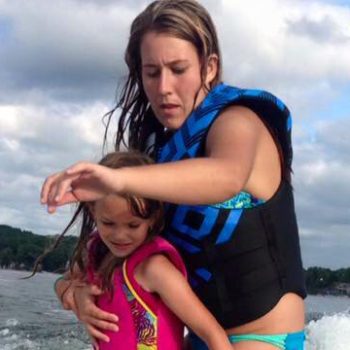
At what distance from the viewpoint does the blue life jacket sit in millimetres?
3619

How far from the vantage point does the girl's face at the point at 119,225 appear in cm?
368

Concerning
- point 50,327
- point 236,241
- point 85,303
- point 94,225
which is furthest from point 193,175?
point 50,327

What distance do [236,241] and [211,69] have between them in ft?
2.30

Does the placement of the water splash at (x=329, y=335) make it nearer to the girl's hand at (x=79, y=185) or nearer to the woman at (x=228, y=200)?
the woman at (x=228, y=200)

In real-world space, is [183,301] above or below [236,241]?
below

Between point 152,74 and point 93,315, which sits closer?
point 152,74

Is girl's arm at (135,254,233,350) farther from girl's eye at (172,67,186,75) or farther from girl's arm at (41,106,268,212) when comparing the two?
girl's eye at (172,67,186,75)

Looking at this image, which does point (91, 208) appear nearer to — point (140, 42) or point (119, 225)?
point (119, 225)

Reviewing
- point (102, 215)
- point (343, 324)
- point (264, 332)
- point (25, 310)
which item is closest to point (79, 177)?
point (102, 215)

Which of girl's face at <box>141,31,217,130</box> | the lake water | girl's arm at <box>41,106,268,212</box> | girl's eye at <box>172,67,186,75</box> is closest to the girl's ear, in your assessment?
girl's face at <box>141,31,217,130</box>

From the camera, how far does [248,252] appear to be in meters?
3.64

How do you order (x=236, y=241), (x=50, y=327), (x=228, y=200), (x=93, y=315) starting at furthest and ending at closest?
(x=50, y=327), (x=93, y=315), (x=236, y=241), (x=228, y=200)

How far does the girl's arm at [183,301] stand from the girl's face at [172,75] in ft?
1.88

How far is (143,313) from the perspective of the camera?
12.4 ft
